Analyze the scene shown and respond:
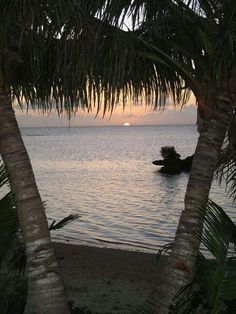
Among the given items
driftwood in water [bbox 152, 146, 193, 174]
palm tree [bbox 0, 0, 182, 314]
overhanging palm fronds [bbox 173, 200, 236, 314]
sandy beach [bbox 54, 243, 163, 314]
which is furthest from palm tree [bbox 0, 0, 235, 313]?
driftwood in water [bbox 152, 146, 193, 174]

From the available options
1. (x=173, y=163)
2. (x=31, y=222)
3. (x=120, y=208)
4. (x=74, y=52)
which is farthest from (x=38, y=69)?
(x=173, y=163)

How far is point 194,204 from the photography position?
16.2ft

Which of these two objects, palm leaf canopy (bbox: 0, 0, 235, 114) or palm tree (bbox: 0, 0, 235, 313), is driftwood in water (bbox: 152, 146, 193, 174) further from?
palm tree (bbox: 0, 0, 235, 313)

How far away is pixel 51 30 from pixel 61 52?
0.72 feet

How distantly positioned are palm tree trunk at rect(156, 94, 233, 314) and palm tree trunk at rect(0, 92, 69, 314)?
40.6 inches

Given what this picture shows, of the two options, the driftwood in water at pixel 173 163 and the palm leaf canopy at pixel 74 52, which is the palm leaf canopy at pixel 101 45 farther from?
the driftwood in water at pixel 173 163

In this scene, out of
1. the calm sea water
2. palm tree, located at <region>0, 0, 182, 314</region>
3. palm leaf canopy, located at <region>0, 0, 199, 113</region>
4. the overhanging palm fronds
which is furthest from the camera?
the calm sea water

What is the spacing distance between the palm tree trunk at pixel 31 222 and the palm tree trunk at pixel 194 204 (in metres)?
1.03

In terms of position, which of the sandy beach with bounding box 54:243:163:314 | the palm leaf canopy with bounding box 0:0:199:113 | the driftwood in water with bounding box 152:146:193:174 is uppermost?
the palm leaf canopy with bounding box 0:0:199:113

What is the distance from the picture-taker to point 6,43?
Result: 4.52 metres

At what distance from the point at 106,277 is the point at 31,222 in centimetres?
492

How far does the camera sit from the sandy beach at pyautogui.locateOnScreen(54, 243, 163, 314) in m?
7.25

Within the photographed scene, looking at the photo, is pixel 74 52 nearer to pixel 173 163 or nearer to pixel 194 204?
pixel 194 204

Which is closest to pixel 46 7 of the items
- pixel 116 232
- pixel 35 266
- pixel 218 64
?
pixel 218 64
